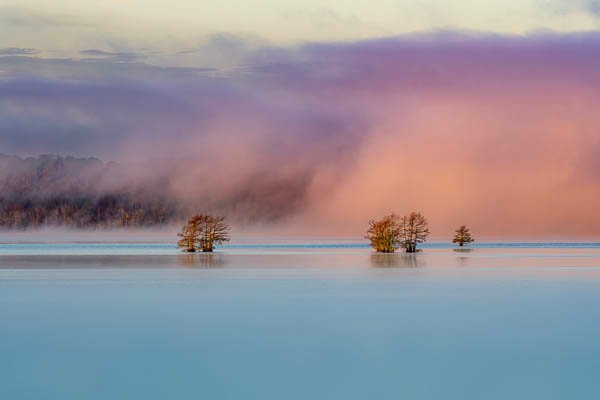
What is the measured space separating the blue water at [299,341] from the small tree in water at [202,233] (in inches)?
1385

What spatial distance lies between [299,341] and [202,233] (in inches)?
2065

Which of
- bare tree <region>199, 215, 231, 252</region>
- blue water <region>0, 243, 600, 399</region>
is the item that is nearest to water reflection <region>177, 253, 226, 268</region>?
bare tree <region>199, 215, 231, 252</region>

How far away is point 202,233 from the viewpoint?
68.2m

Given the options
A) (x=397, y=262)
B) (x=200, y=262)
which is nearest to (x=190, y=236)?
(x=200, y=262)

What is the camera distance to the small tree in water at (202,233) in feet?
212

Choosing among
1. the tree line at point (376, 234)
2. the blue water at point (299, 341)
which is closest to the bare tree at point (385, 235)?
the tree line at point (376, 234)

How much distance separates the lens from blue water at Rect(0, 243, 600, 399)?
12.3 meters

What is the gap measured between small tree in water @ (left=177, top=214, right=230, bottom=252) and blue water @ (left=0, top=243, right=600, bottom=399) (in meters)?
35.2

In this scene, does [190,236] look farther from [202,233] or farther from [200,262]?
[200,262]

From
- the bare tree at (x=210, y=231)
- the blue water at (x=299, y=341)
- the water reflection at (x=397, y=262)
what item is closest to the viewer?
the blue water at (x=299, y=341)

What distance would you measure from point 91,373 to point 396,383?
4768 millimetres

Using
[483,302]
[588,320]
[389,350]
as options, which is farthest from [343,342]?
[483,302]

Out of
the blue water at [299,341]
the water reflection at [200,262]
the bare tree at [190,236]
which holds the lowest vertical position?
the blue water at [299,341]

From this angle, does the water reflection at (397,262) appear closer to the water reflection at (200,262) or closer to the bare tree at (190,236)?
the water reflection at (200,262)
